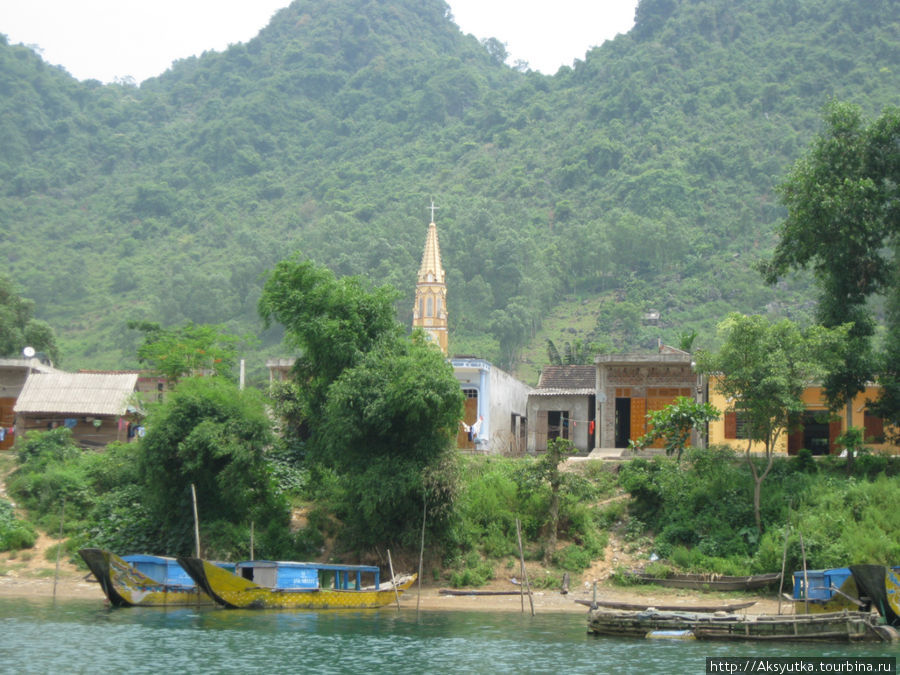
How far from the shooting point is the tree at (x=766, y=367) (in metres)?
29.3

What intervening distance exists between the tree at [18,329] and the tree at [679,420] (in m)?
30.0

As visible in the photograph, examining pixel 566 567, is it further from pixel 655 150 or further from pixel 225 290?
pixel 655 150

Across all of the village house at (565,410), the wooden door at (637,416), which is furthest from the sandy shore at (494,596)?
the village house at (565,410)

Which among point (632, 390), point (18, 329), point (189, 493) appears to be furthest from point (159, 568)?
point (18, 329)

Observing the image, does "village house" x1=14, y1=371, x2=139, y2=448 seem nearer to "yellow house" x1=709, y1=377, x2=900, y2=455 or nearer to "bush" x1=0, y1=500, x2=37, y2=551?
"bush" x1=0, y1=500, x2=37, y2=551

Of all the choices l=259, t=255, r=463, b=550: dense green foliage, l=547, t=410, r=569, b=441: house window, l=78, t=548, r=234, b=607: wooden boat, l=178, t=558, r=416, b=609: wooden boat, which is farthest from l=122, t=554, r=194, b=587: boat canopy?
l=547, t=410, r=569, b=441: house window

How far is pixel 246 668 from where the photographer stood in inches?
738

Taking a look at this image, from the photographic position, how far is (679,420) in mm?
32000

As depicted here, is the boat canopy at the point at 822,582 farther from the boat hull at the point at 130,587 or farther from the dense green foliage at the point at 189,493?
the boat hull at the point at 130,587

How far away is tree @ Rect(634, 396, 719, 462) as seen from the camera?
104 feet

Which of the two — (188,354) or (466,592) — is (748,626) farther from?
(188,354)

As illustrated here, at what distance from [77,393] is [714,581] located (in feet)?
78.6

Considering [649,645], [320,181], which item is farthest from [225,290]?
[649,645]

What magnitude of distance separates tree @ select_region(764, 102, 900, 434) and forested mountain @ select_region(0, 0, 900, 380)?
39.5 m
